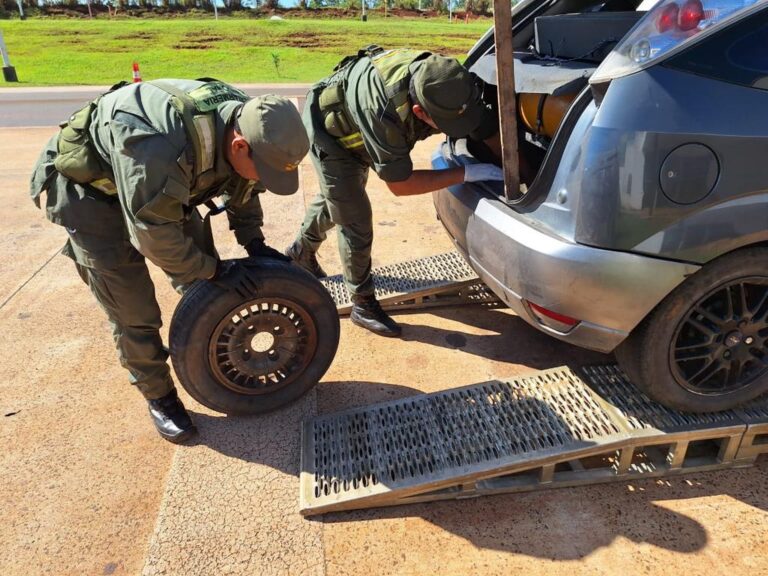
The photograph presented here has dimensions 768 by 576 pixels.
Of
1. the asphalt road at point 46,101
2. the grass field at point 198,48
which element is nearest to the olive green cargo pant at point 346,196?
the asphalt road at point 46,101

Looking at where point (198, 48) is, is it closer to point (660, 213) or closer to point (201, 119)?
point (201, 119)

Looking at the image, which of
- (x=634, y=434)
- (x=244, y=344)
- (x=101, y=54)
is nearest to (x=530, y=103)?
(x=634, y=434)

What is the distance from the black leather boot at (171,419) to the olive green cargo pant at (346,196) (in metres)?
1.20

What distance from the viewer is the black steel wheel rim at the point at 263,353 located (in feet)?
8.23

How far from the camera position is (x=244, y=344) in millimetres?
2580

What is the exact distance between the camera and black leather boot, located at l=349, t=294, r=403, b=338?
3330 millimetres

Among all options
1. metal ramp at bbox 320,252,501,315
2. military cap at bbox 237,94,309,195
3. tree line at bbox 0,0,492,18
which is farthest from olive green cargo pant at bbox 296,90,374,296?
tree line at bbox 0,0,492,18

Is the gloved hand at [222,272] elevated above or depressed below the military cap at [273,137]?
below

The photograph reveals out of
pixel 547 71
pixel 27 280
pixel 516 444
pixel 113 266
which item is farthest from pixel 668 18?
pixel 27 280

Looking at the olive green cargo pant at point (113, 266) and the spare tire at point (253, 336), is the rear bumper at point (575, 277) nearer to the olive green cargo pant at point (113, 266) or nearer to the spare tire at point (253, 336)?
the spare tire at point (253, 336)

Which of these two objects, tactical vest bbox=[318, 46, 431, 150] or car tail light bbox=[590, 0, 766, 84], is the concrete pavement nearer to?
tactical vest bbox=[318, 46, 431, 150]

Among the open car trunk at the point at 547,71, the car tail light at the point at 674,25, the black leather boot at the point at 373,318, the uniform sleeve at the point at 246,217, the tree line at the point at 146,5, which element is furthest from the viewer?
the tree line at the point at 146,5

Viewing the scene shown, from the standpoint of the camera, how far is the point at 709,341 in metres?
2.16

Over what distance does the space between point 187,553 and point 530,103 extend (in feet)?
7.77
